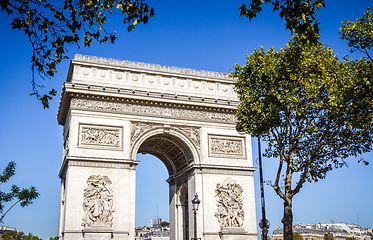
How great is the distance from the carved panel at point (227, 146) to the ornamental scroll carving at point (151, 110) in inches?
46.3

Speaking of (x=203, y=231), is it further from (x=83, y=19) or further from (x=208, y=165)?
(x=83, y=19)

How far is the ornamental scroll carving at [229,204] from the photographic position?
79.6 feet

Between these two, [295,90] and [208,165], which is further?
[208,165]

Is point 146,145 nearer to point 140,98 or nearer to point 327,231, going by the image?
point 140,98

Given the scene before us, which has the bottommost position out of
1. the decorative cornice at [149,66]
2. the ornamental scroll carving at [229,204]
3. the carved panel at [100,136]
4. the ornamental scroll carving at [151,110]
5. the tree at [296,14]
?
the ornamental scroll carving at [229,204]

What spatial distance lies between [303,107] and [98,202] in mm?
11614

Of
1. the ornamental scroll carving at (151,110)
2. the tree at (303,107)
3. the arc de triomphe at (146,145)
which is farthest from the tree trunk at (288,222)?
the ornamental scroll carving at (151,110)

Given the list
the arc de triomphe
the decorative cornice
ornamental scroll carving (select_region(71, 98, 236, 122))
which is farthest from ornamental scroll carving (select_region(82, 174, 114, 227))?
the decorative cornice

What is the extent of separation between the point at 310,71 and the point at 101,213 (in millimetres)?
12519

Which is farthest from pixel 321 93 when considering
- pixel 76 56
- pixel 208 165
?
pixel 76 56

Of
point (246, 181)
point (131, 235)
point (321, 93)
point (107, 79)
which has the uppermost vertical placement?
point (107, 79)

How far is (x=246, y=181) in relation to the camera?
25.5 m

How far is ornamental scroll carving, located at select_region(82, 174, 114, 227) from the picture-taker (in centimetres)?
2177

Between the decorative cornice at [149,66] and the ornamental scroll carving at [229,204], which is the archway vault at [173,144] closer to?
the ornamental scroll carving at [229,204]
